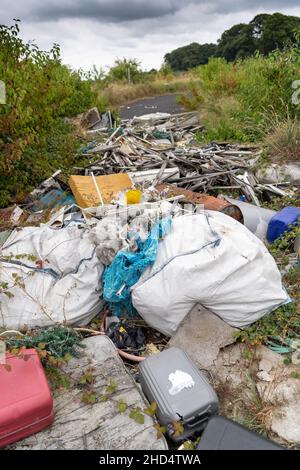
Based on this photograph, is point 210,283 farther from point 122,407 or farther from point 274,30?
point 274,30

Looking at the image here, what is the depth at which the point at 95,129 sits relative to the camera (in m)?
9.52

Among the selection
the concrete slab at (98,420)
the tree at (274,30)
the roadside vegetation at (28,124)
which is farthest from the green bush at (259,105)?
the tree at (274,30)

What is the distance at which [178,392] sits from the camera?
230cm

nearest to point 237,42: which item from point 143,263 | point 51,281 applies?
point 143,263

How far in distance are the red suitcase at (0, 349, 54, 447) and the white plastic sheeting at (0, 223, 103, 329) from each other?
704 mm

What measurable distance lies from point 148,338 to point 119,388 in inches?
29.1

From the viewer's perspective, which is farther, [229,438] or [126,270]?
[126,270]

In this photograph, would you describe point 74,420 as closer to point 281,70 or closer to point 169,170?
point 169,170

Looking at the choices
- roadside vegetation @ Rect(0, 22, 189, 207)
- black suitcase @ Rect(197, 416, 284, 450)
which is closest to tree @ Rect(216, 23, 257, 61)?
roadside vegetation @ Rect(0, 22, 189, 207)

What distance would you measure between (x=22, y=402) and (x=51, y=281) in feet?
4.00

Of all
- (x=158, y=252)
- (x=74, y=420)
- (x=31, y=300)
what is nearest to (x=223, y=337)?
(x=158, y=252)

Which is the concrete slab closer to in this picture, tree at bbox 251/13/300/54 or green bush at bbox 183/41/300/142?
green bush at bbox 183/41/300/142

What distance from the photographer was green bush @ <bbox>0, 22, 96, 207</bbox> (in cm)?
480

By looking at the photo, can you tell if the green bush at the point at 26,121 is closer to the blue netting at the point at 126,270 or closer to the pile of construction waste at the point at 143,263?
the pile of construction waste at the point at 143,263
